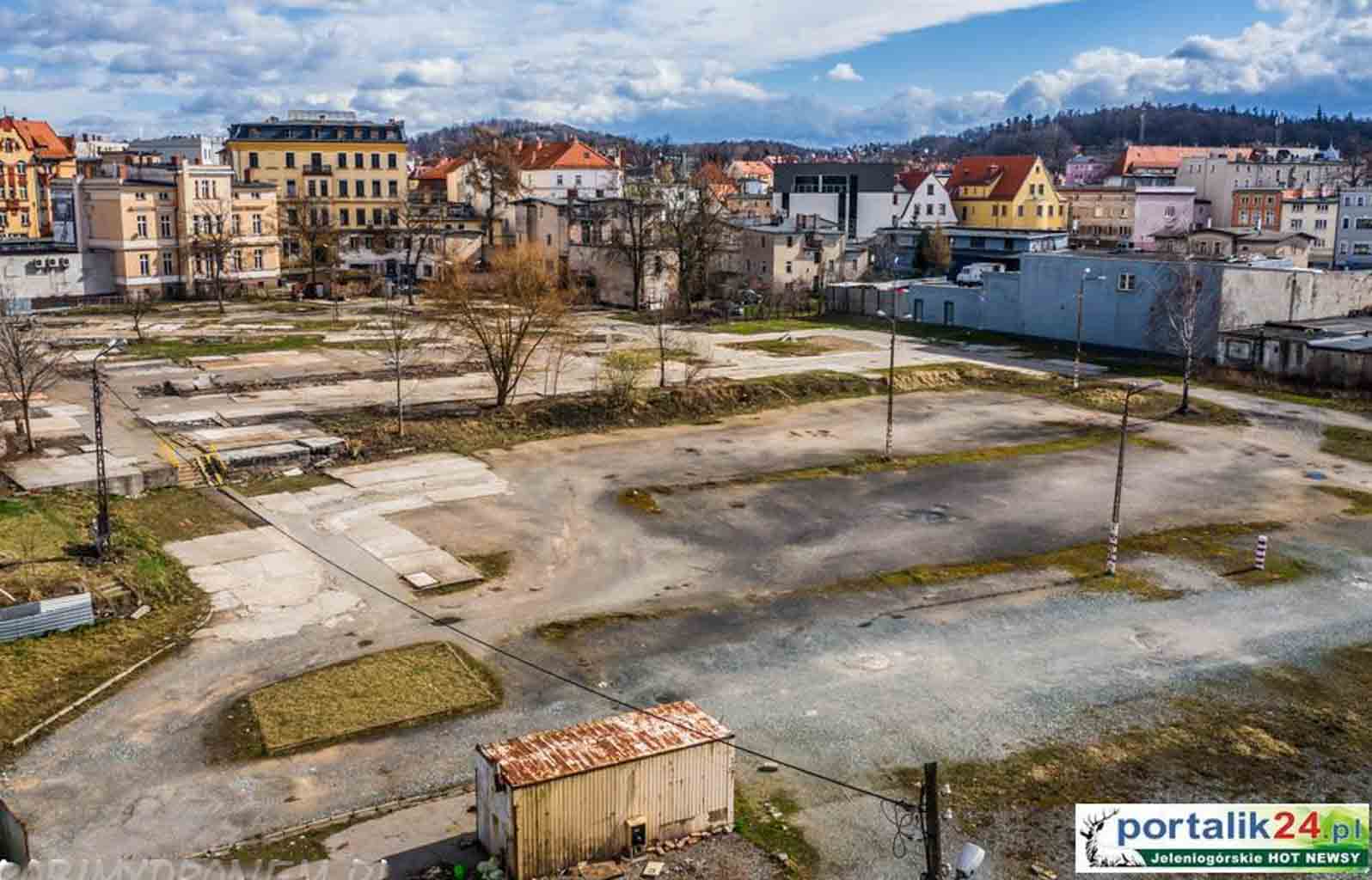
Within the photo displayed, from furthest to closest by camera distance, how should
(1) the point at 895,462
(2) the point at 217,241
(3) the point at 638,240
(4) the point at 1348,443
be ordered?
(3) the point at 638,240, (2) the point at 217,241, (4) the point at 1348,443, (1) the point at 895,462

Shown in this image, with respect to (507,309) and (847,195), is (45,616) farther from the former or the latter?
(847,195)

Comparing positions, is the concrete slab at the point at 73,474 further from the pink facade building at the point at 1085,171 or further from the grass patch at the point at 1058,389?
the pink facade building at the point at 1085,171

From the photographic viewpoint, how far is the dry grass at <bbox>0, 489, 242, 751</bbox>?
22.0 meters

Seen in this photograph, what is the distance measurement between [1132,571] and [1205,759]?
10021mm

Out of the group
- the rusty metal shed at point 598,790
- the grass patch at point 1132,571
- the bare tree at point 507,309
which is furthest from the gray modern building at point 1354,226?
the rusty metal shed at point 598,790

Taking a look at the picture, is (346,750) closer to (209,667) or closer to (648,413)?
(209,667)

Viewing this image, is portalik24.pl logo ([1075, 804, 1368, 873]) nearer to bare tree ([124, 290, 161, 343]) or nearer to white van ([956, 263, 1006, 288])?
white van ([956, 263, 1006, 288])

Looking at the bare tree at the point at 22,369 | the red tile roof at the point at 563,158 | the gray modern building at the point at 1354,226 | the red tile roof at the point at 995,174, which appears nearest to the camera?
the bare tree at the point at 22,369

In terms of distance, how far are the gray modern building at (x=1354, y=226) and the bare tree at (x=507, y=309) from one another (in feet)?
240

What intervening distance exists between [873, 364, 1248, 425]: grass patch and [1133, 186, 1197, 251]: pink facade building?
57.2m

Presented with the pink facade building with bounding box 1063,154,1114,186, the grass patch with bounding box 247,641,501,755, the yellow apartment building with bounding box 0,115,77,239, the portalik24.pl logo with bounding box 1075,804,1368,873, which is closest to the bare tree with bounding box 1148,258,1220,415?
the portalik24.pl logo with bounding box 1075,804,1368,873

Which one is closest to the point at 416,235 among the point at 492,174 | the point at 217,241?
the point at 492,174

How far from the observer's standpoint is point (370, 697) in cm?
2181

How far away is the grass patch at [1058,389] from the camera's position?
47969 mm
